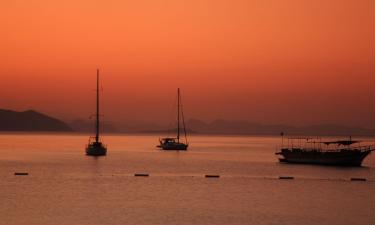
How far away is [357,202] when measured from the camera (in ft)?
185

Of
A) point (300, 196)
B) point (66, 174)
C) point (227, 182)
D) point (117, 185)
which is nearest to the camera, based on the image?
point (300, 196)

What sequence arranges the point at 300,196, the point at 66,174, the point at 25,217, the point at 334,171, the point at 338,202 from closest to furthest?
1. the point at 25,217
2. the point at 338,202
3. the point at 300,196
4. the point at 66,174
5. the point at 334,171

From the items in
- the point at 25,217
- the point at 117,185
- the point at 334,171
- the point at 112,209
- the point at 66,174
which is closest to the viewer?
the point at 25,217

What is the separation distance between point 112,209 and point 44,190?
16.1 m

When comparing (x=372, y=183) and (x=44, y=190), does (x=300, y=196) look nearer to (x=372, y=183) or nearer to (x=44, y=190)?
(x=372, y=183)

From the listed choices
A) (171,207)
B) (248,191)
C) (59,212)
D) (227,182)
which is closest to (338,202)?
(248,191)

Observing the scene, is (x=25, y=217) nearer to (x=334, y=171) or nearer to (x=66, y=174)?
(x=66, y=174)

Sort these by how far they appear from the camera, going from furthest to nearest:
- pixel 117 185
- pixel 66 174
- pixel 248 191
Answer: pixel 66 174
pixel 117 185
pixel 248 191

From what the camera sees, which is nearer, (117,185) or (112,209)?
(112,209)

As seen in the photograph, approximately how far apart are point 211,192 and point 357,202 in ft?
46.5

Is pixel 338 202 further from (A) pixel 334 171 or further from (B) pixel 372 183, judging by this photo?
(A) pixel 334 171

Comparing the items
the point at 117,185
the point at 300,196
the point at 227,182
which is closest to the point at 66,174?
the point at 117,185

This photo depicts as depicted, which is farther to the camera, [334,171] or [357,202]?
[334,171]

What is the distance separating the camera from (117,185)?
226 feet
